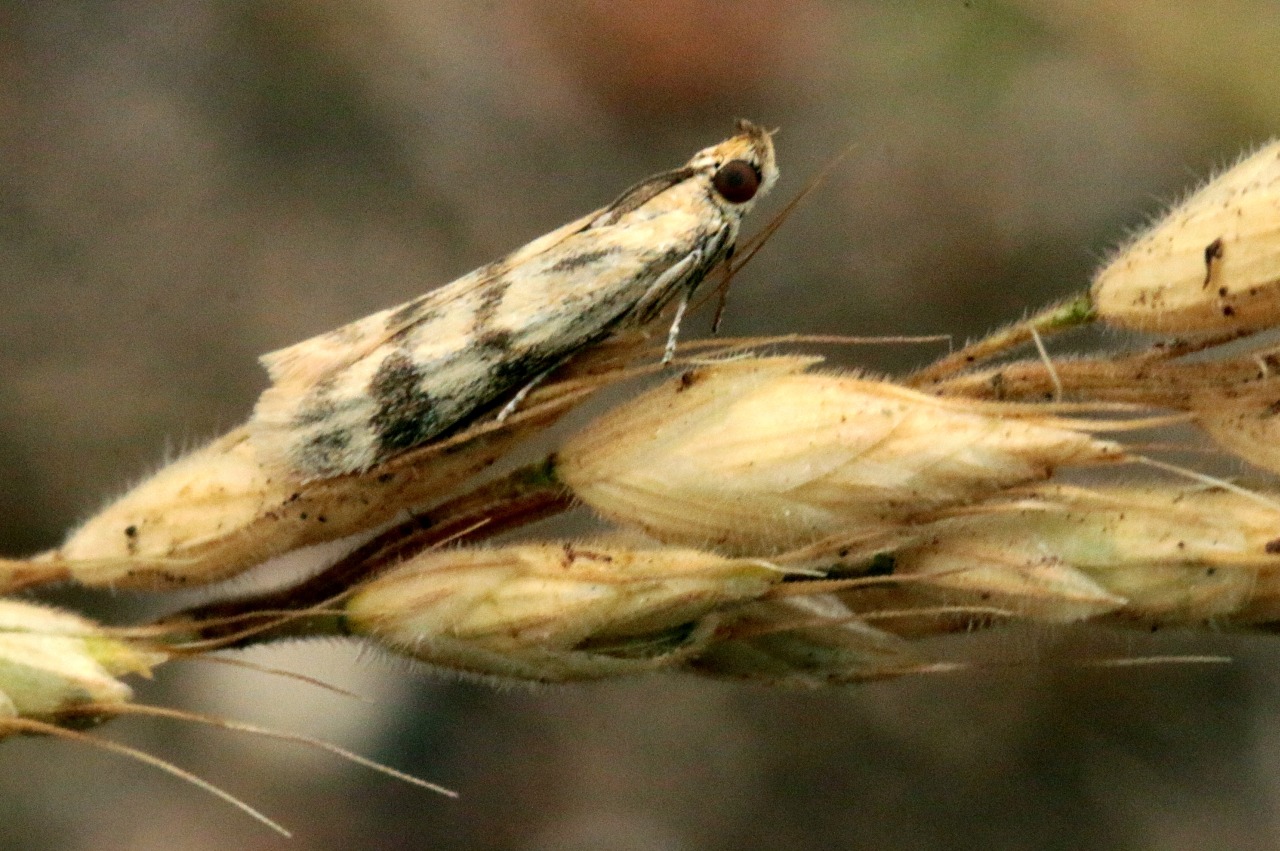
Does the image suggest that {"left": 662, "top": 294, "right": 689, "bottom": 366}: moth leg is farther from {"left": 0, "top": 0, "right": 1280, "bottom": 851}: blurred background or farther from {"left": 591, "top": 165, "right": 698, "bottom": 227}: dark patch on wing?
{"left": 0, "top": 0, "right": 1280, "bottom": 851}: blurred background

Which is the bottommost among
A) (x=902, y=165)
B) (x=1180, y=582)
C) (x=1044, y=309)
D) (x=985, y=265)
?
(x=1180, y=582)

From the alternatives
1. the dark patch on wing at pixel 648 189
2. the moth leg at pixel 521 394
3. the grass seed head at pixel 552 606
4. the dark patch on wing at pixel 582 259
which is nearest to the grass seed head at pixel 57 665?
the grass seed head at pixel 552 606

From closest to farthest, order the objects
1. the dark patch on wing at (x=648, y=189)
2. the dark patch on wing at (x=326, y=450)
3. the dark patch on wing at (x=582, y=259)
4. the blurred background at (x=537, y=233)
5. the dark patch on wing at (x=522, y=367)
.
→ the dark patch on wing at (x=326, y=450) < the dark patch on wing at (x=522, y=367) < the dark patch on wing at (x=582, y=259) < the dark patch on wing at (x=648, y=189) < the blurred background at (x=537, y=233)

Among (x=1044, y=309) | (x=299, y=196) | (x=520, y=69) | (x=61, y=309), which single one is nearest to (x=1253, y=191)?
(x=1044, y=309)

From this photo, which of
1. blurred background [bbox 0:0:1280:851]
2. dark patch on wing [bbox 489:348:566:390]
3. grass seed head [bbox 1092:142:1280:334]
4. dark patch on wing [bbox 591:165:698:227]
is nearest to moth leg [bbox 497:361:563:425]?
dark patch on wing [bbox 489:348:566:390]

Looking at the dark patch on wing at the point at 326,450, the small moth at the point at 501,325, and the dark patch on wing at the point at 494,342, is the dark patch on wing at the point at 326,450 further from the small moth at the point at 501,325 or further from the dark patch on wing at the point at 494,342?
the dark patch on wing at the point at 494,342

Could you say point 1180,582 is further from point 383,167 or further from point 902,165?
point 383,167
